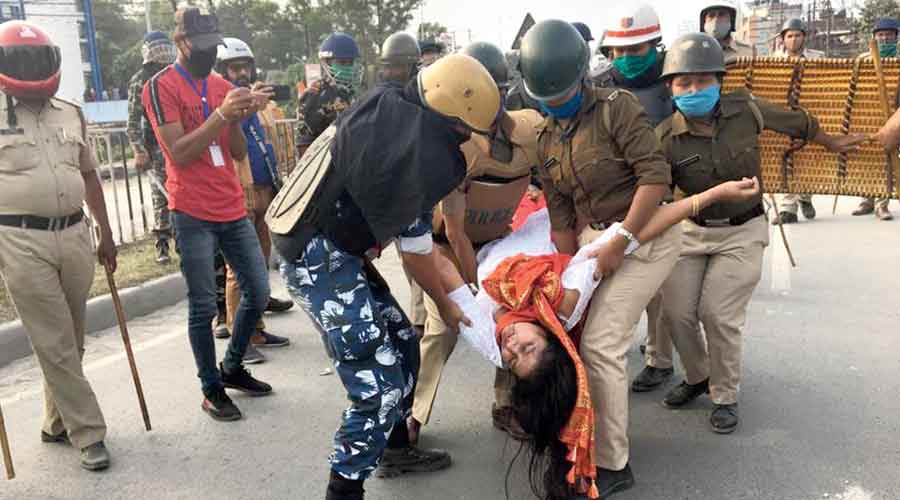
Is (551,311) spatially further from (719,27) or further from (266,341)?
(719,27)

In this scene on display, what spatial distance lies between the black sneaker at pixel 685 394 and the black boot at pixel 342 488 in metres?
1.87

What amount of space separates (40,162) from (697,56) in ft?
9.84

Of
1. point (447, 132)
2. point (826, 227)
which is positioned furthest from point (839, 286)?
point (447, 132)

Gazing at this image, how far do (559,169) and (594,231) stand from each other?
1.05 ft

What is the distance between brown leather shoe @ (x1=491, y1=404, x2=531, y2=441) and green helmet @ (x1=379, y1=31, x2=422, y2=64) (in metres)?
2.30

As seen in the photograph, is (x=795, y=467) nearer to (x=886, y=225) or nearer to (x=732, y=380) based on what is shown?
(x=732, y=380)

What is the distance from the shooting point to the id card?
163 inches

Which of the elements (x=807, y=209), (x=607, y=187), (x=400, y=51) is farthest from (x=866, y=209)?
(x=607, y=187)

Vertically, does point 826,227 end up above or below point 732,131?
below

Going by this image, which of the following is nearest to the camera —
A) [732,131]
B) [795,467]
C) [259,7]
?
[795,467]

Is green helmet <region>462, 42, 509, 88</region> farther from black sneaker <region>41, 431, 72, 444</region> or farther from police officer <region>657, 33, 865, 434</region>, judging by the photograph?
black sneaker <region>41, 431, 72, 444</region>

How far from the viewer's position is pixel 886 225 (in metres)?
8.85

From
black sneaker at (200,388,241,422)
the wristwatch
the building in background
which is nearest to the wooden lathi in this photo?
the wristwatch

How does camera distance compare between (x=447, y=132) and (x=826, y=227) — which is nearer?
(x=447, y=132)
